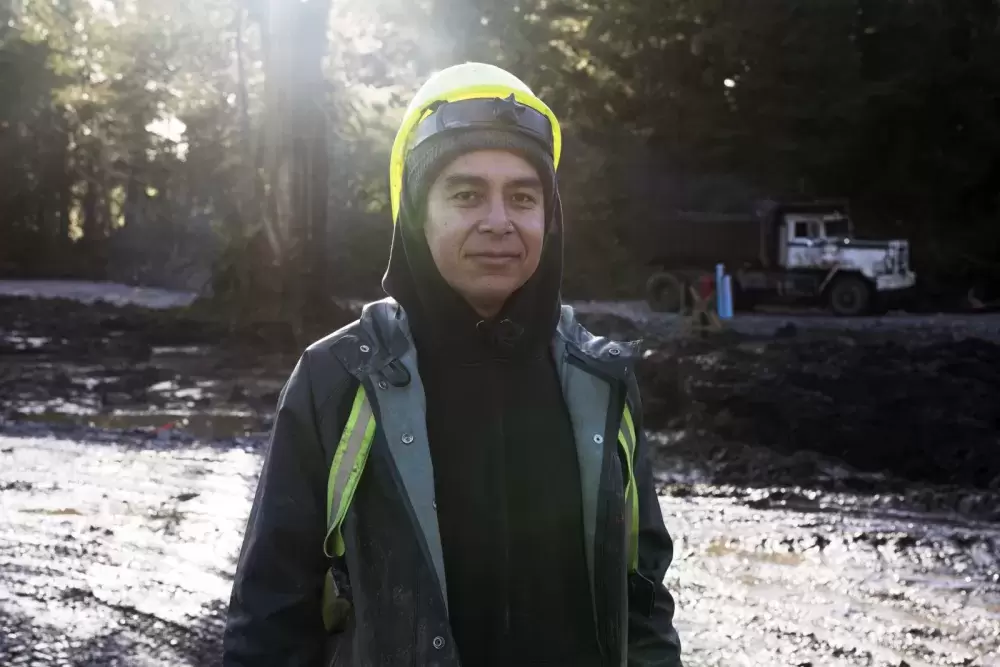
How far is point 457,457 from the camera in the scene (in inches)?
84.6

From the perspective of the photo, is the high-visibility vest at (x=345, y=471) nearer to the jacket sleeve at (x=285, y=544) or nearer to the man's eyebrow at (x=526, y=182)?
the jacket sleeve at (x=285, y=544)

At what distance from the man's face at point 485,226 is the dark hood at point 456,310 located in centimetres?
3

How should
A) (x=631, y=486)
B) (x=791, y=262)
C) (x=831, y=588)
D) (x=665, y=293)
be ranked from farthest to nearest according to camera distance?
(x=665, y=293) → (x=791, y=262) → (x=831, y=588) → (x=631, y=486)

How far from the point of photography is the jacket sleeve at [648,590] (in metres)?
2.35

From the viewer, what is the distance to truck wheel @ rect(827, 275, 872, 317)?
21.5 m

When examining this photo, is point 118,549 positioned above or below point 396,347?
below

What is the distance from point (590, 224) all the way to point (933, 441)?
1878cm

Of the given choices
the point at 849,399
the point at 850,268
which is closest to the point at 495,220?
the point at 849,399

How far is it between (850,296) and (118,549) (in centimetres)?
1790

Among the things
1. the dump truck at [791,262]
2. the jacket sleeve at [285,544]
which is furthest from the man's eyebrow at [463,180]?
the dump truck at [791,262]

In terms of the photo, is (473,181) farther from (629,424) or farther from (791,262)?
(791,262)

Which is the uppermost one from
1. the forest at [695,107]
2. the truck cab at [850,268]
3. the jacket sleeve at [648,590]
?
the forest at [695,107]

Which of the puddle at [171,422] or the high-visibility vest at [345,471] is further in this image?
the puddle at [171,422]

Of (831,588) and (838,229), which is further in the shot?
(838,229)
